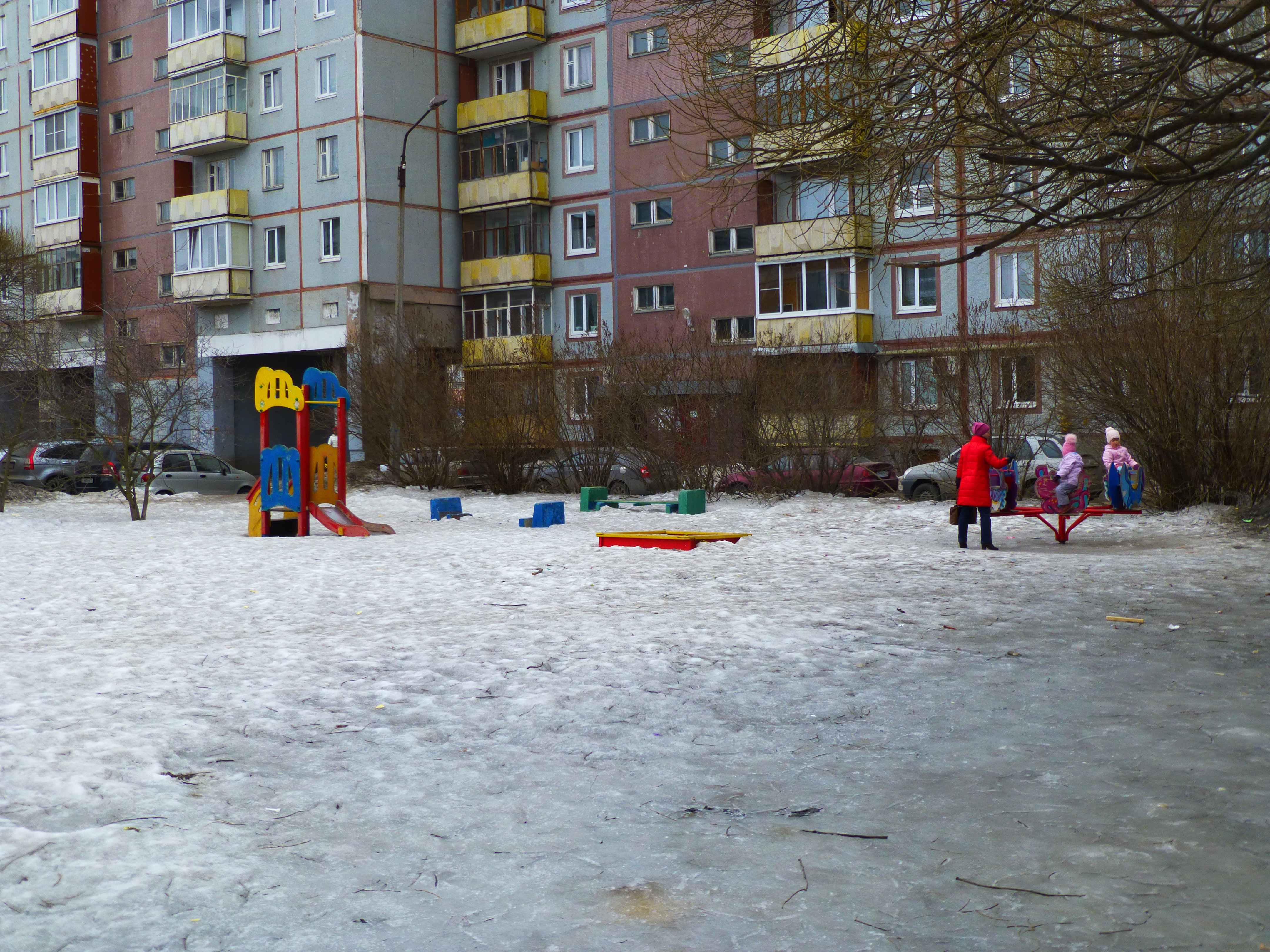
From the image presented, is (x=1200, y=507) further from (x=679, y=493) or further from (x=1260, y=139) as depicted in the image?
(x=679, y=493)

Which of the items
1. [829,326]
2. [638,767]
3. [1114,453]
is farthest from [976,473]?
[829,326]

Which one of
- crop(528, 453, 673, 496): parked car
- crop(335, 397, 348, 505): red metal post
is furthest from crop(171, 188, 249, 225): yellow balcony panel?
crop(335, 397, 348, 505): red metal post

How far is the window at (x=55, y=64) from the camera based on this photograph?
1959 inches

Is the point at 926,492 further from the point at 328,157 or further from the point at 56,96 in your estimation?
the point at 56,96

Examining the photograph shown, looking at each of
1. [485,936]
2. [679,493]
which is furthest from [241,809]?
[679,493]

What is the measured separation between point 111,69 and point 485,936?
5319 centimetres

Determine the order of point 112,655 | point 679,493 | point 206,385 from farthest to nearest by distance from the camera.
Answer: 1. point 206,385
2. point 679,493
3. point 112,655

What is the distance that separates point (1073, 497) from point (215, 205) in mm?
35867

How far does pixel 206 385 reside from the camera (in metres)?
44.2

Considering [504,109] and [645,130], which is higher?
[504,109]

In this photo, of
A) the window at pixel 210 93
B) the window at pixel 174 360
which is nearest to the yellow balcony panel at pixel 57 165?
the window at pixel 210 93

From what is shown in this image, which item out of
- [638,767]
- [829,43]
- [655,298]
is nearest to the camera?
[638,767]

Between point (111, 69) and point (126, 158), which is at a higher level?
point (111, 69)

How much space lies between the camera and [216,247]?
145 feet
